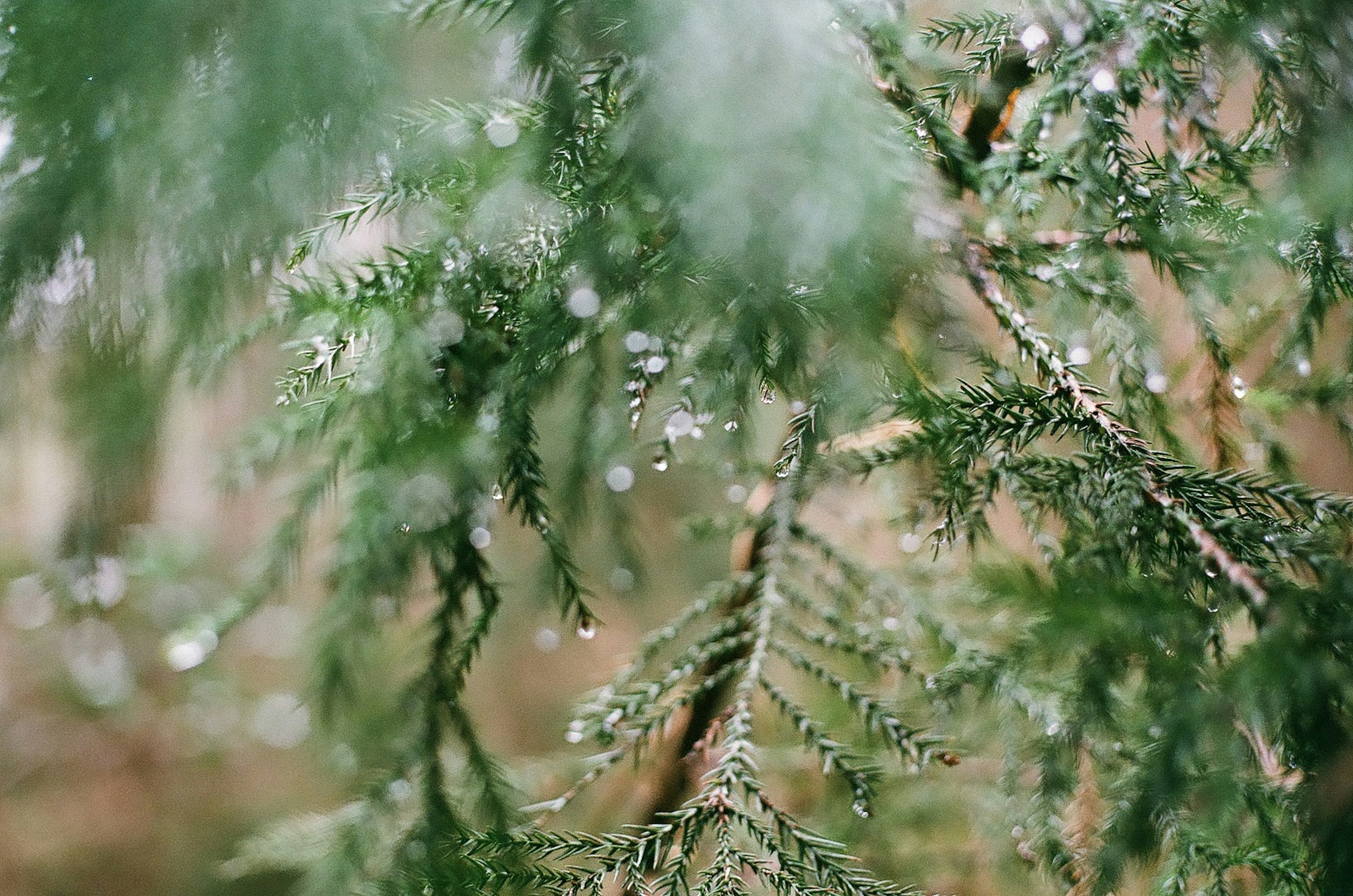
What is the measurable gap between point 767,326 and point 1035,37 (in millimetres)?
354

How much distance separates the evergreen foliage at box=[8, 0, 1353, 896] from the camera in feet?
1.48

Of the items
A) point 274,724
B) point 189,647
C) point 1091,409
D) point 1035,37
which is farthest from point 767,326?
point 274,724

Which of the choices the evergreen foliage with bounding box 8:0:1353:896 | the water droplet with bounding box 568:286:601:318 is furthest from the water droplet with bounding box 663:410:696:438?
the water droplet with bounding box 568:286:601:318

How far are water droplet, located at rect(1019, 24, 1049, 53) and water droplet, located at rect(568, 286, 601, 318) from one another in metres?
0.41

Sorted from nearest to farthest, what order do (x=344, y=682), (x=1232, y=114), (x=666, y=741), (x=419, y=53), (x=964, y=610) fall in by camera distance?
1. (x=419, y=53)
2. (x=344, y=682)
3. (x=666, y=741)
4. (x=964, y=610)
5. (x=1232, y=114)

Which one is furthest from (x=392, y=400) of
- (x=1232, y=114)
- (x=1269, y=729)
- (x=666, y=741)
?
(x=1232, y=114)

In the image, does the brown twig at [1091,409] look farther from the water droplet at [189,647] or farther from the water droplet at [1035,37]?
the water droplet at [189,647]

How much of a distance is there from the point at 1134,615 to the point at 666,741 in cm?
88

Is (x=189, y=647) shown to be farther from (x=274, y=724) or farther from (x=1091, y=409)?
(x=274, y=724)

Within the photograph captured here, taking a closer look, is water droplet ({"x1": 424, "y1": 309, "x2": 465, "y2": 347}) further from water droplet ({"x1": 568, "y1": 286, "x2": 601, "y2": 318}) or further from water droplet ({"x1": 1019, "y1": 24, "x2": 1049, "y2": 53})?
water droplet ({"x1": 1019, "y1": 24, "x2": 1049, "y2": 53})

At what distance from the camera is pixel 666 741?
1173 mm

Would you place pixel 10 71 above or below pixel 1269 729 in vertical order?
above

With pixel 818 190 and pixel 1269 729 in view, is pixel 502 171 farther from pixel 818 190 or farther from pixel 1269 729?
pixel 1269 729

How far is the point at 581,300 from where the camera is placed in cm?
59
